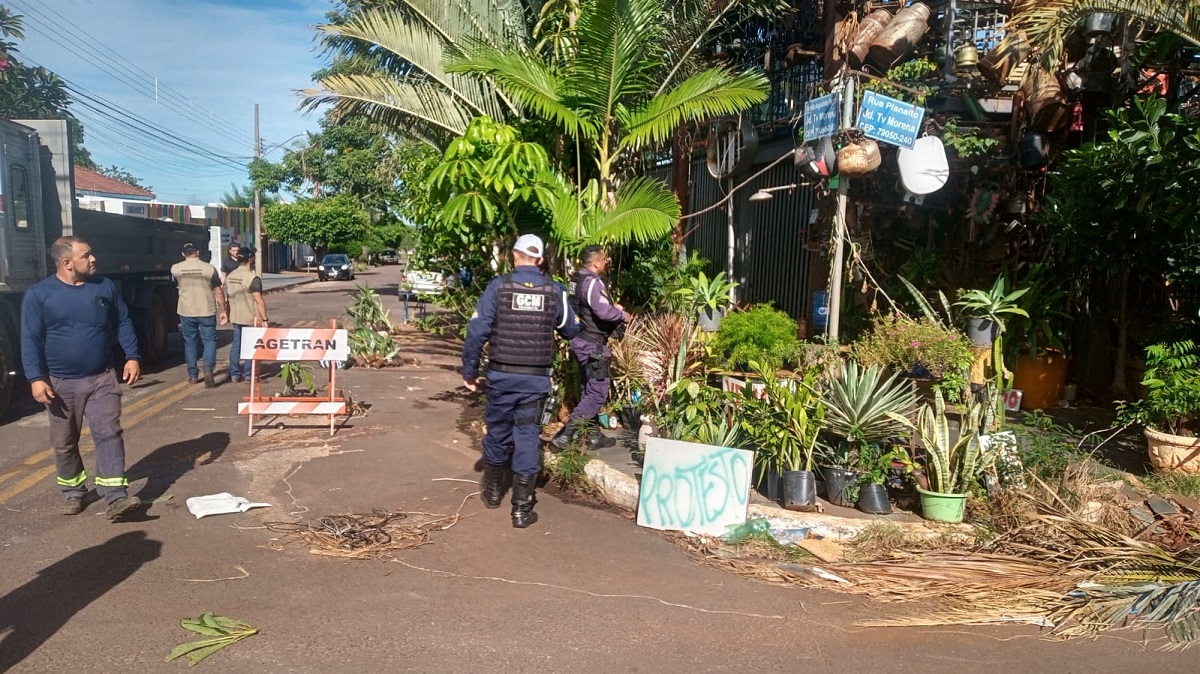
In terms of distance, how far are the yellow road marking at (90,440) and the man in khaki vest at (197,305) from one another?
13.6 inches

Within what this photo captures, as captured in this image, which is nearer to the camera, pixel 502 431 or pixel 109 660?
pixel 109 660

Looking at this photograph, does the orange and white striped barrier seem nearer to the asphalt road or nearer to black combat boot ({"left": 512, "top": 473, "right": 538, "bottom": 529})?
the asphalt road

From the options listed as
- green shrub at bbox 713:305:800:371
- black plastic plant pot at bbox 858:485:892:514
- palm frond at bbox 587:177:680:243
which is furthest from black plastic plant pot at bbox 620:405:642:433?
black plastic plant pot at bbox 858:485:892:514

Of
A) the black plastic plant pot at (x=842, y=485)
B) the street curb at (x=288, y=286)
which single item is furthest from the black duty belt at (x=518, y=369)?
the street curb at (x=288, y=286)

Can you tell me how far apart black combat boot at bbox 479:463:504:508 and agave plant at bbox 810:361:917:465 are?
2.29m

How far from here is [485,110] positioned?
10789 millimetres

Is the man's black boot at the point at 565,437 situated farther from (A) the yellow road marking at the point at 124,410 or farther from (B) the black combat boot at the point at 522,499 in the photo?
(A) the yellow road marking at the point at 124,410

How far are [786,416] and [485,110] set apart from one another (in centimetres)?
667

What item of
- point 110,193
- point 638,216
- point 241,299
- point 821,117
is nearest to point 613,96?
point 638,216

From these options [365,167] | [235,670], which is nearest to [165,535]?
[235,670]

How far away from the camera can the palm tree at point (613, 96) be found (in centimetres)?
785

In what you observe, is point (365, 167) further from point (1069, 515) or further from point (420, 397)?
point (1069, 515)

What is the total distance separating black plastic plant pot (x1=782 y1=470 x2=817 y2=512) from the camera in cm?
557

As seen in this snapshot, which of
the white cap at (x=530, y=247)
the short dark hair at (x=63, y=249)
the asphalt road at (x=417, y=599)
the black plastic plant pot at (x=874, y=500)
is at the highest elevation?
the white cap at (x=530, y=247)
